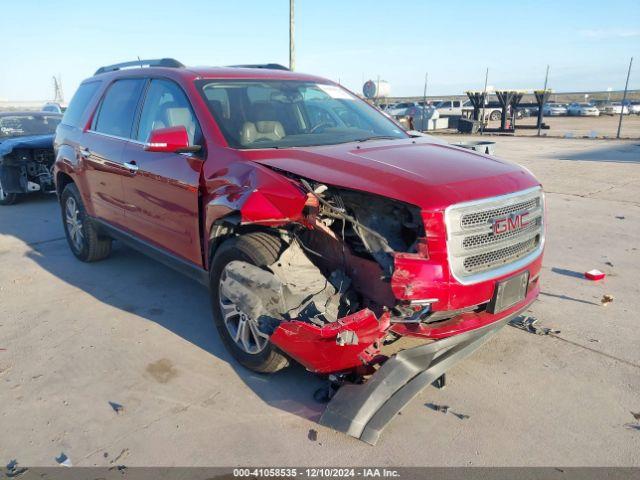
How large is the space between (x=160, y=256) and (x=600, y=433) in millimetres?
3438

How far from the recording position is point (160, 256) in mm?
4344

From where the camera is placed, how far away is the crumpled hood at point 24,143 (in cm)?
873

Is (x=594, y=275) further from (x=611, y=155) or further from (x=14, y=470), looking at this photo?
(x=611, y=155)

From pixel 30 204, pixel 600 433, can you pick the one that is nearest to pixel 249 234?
pixel 600 433

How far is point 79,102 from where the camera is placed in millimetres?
5785

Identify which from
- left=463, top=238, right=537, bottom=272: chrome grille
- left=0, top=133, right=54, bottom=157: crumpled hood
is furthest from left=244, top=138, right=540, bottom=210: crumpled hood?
left=0, top=133, right=54, bottom=157: crumpled hood

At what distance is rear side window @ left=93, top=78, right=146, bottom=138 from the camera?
4656 mm

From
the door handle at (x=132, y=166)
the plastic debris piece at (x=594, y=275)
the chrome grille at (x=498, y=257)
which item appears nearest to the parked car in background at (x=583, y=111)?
the plastic debris piece at (x=594, y=275)

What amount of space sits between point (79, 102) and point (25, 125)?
5417 millimetres

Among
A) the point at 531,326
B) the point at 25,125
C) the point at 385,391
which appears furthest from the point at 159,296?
the point at 25,125

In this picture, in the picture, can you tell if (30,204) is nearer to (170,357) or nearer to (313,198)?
(170,357)

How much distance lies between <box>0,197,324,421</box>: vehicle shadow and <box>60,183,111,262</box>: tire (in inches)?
5.4

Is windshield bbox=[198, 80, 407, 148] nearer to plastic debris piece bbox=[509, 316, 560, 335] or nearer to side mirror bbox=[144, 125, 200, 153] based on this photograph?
side mirror bbox=[144, 125, 200, 153]

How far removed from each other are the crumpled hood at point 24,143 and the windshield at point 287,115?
6334 millimetres
